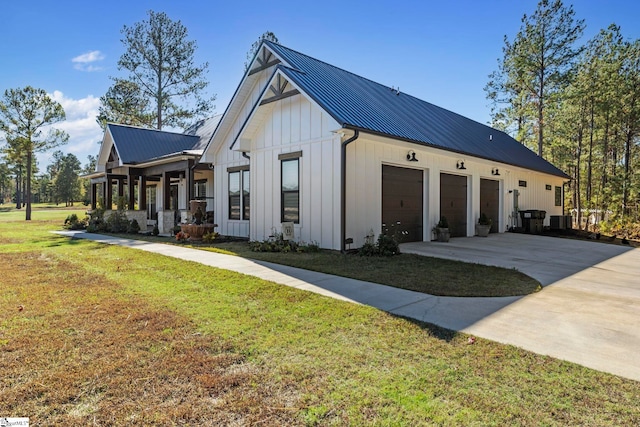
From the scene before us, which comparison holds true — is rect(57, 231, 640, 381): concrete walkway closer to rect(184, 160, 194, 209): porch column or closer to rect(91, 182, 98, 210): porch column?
rect(184, 160, 194, 209): porch column

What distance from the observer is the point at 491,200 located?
15.3 meters

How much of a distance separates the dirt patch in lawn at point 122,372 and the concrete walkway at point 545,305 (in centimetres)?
221

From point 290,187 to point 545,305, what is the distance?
7264 mm

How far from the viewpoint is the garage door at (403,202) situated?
10.6 m

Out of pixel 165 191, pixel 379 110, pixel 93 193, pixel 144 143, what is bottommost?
pixel 165 191

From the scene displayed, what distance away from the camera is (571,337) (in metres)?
3.61

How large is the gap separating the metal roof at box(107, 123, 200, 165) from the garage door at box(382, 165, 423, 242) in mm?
10688

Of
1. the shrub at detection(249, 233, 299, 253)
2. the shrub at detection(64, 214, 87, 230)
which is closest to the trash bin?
the shrub at detection(249, 233, 299, 253)

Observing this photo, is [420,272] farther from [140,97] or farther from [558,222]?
[140,97]

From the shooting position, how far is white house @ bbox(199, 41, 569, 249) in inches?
370

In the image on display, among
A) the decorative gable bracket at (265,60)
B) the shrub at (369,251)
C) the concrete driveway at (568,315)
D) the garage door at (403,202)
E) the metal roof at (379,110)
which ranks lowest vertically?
the concrete driveway at (568,315)

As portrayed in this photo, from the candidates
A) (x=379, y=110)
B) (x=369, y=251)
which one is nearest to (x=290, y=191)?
(x=369, y=251)

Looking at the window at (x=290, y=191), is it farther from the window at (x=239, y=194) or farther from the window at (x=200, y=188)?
the window at (x=200, y=188)

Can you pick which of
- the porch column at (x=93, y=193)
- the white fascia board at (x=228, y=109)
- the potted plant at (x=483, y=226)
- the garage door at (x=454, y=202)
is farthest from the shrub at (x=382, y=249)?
the porch column at (x=93, y=193)
